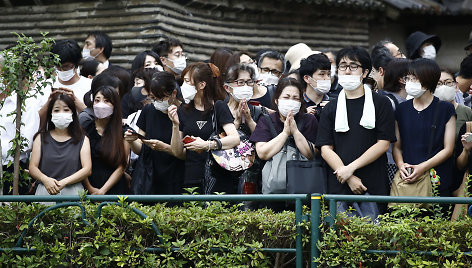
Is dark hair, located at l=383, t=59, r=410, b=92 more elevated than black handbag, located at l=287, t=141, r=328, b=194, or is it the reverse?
dark hair, located at l=383, t=59, r=410, b=92

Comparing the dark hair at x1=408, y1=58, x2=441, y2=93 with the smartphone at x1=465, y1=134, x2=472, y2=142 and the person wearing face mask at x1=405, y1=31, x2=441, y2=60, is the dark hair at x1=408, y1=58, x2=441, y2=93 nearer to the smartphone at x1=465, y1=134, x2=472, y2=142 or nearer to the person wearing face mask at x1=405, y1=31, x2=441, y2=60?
the smartphone at x1=465, y1=134, x2=472, y2=142

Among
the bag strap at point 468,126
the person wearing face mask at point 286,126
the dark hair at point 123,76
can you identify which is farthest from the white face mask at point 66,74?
the bag strap at point 468,126

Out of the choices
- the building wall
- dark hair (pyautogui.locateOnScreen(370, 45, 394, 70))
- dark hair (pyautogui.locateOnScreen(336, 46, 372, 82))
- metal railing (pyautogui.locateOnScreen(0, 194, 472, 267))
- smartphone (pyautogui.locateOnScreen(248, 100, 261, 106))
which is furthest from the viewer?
the building wall

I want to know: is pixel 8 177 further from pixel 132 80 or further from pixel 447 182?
pixel 447 182

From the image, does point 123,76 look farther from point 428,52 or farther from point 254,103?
point 428,52

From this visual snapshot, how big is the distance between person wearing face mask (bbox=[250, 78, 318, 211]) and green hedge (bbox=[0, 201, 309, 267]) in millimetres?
1198

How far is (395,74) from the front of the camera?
28.7 ft

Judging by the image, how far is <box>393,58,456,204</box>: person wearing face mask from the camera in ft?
25.2

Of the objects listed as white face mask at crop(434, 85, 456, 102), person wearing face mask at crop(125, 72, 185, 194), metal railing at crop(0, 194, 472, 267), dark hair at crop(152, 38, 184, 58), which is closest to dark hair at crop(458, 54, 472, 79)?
white face mask at crop(434, 85, 456, 102)

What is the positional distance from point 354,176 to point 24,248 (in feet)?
9.35

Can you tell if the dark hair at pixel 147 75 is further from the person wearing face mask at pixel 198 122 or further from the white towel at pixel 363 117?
the white towel at pixel 363 117

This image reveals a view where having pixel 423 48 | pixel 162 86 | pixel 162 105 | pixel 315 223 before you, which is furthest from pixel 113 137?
pixel 423 48

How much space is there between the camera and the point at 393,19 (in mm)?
18594

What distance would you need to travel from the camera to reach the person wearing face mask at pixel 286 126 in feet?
25.0
